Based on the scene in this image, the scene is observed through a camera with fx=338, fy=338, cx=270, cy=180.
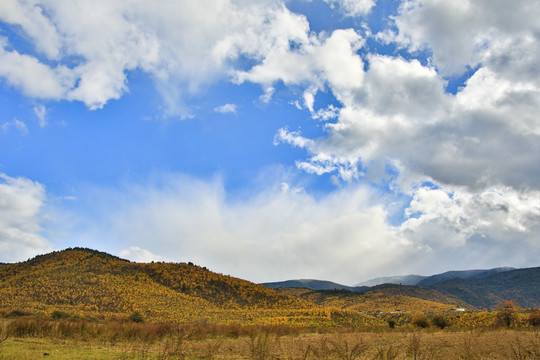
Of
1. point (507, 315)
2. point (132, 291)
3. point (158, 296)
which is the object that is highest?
point (132, 291)

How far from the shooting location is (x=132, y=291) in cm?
9375

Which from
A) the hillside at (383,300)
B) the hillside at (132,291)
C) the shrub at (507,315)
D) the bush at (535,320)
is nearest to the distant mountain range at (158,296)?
the hillside at (132,291)

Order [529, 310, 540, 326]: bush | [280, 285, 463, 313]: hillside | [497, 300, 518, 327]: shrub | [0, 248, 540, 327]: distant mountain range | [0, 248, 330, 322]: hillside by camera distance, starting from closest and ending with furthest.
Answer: [529, 310, 540, 326]: bush → [497, 300, 518, 327]: shrub → [0, 248, 540, 327]: distant mountain range → [0, 248, 330, 322]: hillside → [280, 285, 463, 313]: hillside

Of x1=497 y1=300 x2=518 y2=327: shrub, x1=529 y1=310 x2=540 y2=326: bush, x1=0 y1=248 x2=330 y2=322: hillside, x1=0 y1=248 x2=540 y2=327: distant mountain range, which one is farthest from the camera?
x1=0 y1=248 x2=330 y2=322: hillside

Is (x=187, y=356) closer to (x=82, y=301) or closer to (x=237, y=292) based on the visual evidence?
(x=82, y=301)

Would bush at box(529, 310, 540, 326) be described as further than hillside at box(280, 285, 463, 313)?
No

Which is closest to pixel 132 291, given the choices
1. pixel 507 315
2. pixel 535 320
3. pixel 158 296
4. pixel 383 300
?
pixel 158 296

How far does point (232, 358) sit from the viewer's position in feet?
61.2

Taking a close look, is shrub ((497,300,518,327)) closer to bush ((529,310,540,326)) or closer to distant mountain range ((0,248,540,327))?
bush ((529,310,540,326))

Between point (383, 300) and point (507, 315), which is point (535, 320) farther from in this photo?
point (383, 300)

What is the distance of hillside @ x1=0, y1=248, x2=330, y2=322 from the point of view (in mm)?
77562

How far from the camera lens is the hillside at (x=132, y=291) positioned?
77.6 m

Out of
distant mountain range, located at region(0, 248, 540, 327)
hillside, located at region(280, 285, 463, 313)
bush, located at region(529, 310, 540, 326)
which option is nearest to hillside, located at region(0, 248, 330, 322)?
distant mountain range, located at region(0, 248, 540, 327)

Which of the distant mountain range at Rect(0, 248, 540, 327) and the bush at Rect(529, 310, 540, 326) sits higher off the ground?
the distant mountain range at Rect(0, 248, 540, 327)
